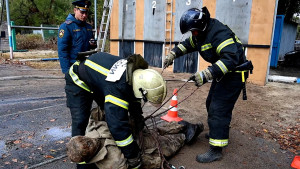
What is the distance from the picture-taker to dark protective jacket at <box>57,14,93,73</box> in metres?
4.00

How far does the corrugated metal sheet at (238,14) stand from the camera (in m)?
7.51

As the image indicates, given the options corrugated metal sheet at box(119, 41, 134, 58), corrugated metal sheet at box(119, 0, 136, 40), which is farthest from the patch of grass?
corrugated metal sheet at box(119, 0, 136, 40)

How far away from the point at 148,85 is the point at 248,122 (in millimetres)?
3130

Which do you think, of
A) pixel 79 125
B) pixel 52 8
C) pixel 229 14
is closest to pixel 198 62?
pixel 229 14

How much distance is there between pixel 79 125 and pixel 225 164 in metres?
1.96

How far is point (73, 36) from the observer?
405cm

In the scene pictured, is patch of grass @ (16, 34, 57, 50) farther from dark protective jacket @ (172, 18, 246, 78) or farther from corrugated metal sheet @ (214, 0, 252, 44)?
dark protective jacket @ (172, 18, 246, 78)

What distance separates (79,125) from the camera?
2803 mm

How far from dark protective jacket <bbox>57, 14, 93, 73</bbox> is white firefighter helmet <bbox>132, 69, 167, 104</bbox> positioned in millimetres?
2200

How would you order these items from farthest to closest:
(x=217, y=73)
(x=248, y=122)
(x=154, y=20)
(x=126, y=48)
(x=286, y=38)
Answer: (x=286, y=38) → (x=126, y=48) → (x=154, y=20) → (x=248, y=122) → (x=217, y=73)

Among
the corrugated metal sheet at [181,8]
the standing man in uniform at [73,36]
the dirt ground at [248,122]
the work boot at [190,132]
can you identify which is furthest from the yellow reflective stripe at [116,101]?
the corrugated metal sheet at [181,8]

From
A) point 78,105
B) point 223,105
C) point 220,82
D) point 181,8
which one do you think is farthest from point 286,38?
point 78,105

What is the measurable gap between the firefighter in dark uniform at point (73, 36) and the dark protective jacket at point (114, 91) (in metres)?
1.57

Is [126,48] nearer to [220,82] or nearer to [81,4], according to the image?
[81,4]
